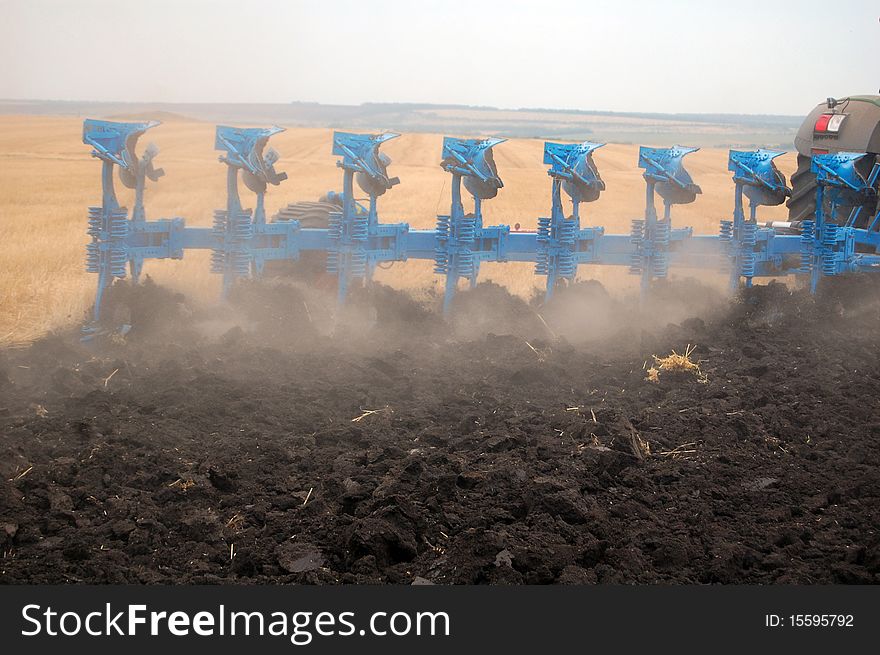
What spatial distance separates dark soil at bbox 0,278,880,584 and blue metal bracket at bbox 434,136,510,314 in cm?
39

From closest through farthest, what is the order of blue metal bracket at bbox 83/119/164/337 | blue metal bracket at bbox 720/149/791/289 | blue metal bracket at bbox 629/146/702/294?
1. blue metal bracket at bbox 83/119/164/337
2. blue metal bracket at bbox 629/146/702/294
3. blue metal bracket at bbox 720/149/791/289

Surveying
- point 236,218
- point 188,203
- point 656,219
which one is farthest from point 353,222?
point 188,203

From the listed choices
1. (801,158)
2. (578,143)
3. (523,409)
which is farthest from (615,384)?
(801,158)

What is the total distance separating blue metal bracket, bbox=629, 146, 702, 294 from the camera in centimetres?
1095

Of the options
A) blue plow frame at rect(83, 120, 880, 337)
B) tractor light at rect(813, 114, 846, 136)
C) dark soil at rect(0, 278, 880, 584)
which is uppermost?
tractor light at rect(813, 114, 846, 136)

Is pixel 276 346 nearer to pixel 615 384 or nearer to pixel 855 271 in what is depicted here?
pixel 615 384

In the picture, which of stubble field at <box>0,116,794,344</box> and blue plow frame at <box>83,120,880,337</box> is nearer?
blue plow frame at <box>83,120,880,337</box>

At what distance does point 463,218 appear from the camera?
1041cm

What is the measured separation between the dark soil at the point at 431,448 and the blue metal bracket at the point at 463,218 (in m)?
0.39

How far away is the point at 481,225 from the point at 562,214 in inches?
34.0

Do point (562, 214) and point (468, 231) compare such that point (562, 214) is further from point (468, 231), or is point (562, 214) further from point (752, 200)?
point (752, 200)

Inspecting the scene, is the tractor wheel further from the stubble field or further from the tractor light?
the stubble field

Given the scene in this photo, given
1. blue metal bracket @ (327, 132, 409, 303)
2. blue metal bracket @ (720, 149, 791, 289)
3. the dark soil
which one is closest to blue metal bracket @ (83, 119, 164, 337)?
the dark soil

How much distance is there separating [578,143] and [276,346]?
157 inches
